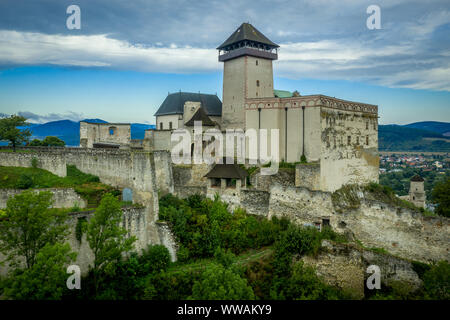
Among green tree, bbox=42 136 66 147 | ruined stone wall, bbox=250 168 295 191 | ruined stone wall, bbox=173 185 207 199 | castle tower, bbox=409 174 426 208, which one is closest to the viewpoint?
ruined stone wall, bbox=173 185 207 199

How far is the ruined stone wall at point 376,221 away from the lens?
24.3m

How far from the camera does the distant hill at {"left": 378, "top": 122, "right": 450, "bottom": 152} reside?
6230 inches

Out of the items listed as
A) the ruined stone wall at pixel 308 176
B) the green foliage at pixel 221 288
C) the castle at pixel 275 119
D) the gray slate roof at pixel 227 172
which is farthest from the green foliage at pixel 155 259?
the castle at pixel 275 119

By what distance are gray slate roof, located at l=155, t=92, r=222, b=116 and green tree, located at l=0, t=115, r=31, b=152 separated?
13.6 meters

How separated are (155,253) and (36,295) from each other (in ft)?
29.6

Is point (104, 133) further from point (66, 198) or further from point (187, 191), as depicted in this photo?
point (66, 198)

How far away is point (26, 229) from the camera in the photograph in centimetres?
1780

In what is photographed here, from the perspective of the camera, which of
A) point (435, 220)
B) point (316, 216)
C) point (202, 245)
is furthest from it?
point (316, 216)

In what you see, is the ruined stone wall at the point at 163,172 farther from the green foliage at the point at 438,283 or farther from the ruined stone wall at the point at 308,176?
the green foliage at the point at 438,283

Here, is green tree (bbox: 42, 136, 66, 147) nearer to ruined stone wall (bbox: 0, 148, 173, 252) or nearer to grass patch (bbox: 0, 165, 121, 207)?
ruined stone wall (bbox: 0, 148, 173, 252)

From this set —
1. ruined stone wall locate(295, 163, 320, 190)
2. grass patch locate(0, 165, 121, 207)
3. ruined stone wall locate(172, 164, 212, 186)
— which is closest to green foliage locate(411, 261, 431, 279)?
ruined stone wall locate(295, 163, 320, 190)

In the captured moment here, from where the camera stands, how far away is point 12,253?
1764 cm

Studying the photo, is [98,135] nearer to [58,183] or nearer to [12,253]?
[58,183]
